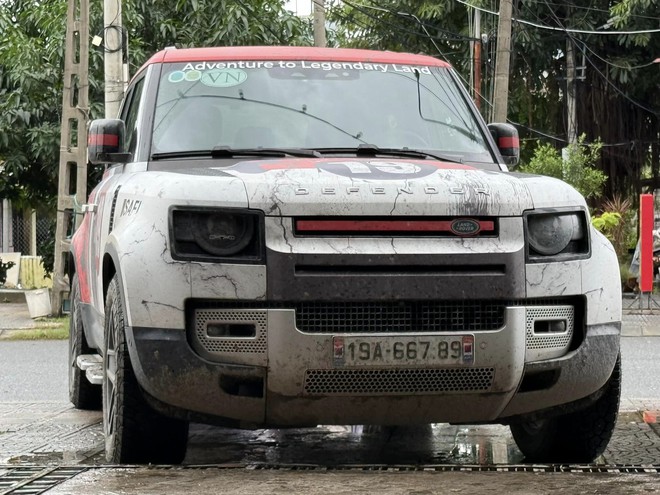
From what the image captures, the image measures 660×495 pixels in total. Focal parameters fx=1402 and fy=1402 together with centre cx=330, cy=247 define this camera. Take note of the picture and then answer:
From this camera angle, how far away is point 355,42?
35.3m

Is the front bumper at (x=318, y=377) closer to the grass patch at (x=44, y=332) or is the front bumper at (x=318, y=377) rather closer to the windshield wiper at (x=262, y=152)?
the windshield wiper at (x=262, y=152)

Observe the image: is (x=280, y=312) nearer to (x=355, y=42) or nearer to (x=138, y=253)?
(x=138, y=253)

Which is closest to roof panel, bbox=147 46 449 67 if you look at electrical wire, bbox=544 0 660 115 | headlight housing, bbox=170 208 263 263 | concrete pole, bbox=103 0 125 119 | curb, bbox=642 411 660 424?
headlight housing, bbox=170 208 263 263

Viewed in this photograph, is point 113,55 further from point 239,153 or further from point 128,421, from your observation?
point 128,421

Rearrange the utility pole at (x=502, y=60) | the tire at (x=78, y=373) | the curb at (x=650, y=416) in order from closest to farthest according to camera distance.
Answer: the curb at (x=650, y=416), the tire at (x=78, y=373), the utility pole at (x=502, y=60)

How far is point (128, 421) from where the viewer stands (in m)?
5.71

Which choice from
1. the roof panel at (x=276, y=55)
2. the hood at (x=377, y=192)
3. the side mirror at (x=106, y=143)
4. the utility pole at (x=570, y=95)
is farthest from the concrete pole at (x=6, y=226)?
the hood at (x=377, y=192)

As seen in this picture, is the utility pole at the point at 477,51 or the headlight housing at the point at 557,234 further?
the utility pole at the point at 477,51

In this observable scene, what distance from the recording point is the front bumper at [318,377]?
5242mm

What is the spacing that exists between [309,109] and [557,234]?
1624mm

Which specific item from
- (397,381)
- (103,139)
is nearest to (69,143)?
(103,139)

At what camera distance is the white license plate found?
5.25 meters

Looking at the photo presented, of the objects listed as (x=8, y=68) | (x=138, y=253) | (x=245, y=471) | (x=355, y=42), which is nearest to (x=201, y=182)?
(x=138, y=253)

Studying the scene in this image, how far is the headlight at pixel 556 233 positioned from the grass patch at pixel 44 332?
38.7ft
